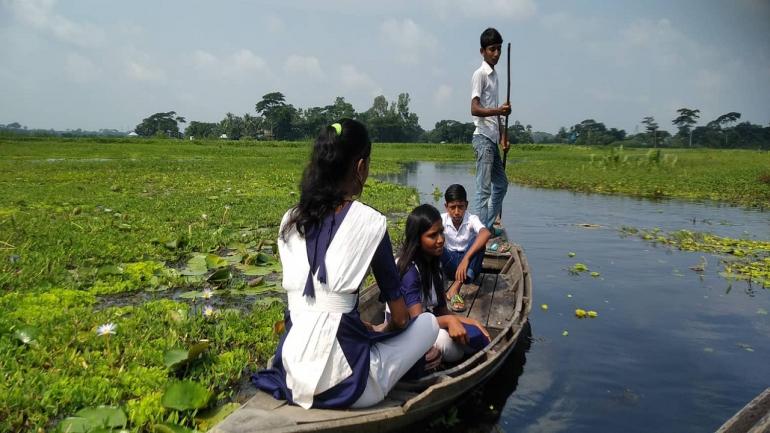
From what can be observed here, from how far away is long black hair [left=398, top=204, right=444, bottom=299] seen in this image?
147 inches

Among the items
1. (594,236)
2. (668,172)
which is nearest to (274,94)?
(668,172)

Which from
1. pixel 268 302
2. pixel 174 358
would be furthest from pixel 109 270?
pixel 174 358

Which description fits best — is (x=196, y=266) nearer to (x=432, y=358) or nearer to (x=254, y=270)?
(x=254, y=270)

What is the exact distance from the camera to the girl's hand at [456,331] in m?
3.46

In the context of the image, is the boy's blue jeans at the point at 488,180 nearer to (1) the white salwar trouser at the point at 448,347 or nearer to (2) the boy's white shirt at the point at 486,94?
(2) the boy's white shirt at the point at 486,94

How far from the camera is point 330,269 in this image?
249 centimetres

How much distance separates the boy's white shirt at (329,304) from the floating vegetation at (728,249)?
6.31 meters

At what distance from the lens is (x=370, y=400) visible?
2686 millimetres

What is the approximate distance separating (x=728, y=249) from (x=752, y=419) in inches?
282

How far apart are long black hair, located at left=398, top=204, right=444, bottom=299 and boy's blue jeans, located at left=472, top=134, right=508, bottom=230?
2.89m

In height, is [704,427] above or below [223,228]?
below

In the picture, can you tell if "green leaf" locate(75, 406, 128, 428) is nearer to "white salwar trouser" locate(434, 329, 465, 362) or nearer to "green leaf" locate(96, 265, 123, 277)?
"white salwar trouser" locate(434, 329, 465, 362)

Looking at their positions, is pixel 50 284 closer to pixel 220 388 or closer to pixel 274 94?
pixel 220 388

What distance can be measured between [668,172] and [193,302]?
75.7ft
